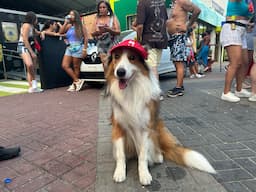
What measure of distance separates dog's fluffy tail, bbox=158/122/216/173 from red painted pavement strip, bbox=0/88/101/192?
77 cm

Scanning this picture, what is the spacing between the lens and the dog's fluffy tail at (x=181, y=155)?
6.77 ft

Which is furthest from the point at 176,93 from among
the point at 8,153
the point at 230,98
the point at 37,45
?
the point at 37,45

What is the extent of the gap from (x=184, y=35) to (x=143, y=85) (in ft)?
10.5

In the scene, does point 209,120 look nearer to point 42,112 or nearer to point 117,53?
point 117,53

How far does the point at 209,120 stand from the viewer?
11.1 ft

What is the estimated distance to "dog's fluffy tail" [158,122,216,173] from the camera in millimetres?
2064

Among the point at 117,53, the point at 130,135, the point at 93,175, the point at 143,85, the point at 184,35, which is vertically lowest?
the point at 93,175

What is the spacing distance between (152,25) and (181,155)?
286cm

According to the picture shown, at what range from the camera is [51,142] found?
2865 mm

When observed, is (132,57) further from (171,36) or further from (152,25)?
(171,36)

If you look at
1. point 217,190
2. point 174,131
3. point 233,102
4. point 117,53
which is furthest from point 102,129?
point 233,102

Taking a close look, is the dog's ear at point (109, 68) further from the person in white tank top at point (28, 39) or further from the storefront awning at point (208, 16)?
the storefront awning at point (208, 16)

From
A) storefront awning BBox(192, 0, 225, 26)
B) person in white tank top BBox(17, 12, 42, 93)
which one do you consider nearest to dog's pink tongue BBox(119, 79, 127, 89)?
person in white tank top BBox(17, 12, 42, 93)

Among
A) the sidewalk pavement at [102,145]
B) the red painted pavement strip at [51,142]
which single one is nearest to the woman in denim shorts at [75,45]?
the red painted pavement strip at [51,142]
